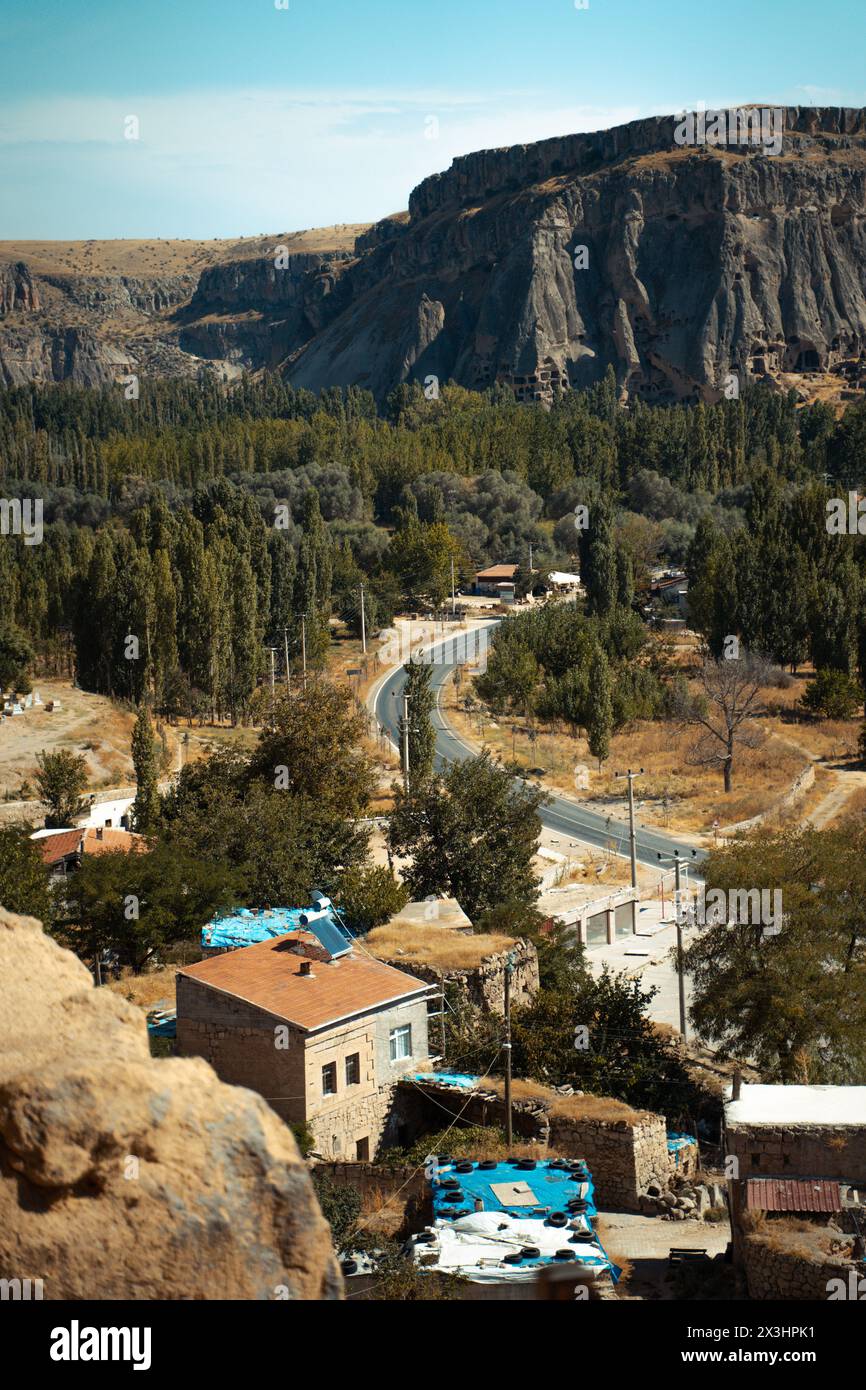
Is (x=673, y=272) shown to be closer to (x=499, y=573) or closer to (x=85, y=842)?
(x=499, y=573)

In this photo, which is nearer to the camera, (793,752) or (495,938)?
(495,938)

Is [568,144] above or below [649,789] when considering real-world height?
above

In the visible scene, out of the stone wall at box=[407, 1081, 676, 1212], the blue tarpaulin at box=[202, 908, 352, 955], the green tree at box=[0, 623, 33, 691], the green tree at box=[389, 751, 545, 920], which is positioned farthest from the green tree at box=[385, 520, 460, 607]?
the stone wall at box=[407, 1081, 676, 1212]

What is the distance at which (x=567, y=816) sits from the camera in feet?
136

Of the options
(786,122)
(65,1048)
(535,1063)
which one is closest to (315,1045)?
(535,1063)

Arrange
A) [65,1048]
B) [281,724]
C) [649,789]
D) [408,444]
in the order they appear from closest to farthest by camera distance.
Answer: [65,1048] < [281,724] < [649,789] < [408,444]

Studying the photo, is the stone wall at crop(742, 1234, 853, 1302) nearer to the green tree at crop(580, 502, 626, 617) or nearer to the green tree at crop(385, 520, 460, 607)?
the green tree at crop(580, 502, 626, 617)

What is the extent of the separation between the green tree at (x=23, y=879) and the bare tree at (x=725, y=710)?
2385 centimetres

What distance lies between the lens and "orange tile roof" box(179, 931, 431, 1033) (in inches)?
663

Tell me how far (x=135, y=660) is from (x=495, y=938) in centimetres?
2839

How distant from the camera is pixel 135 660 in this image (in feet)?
156
